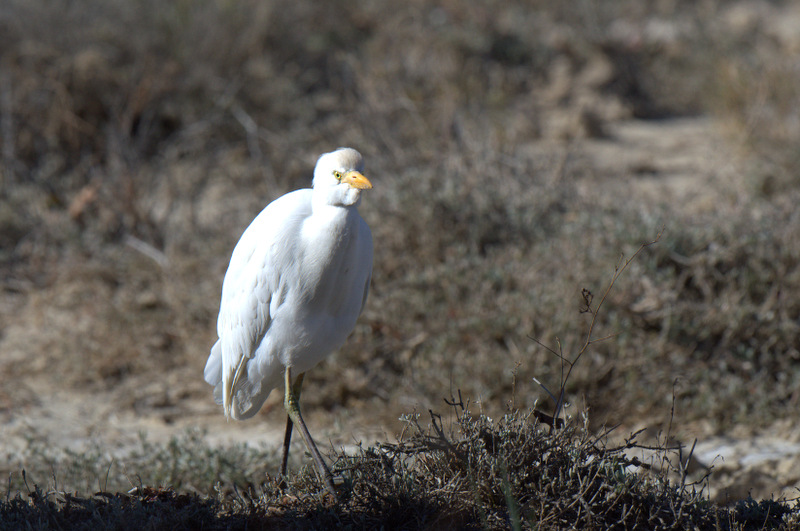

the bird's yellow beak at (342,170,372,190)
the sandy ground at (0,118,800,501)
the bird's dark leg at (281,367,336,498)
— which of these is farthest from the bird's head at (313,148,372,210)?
the sandy ground at (0,118,800,501)

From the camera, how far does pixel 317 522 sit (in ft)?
7.68

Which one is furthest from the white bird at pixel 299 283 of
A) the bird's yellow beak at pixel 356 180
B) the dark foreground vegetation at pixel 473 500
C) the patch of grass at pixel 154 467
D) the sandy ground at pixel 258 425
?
the patch of grass at pixel 154 467

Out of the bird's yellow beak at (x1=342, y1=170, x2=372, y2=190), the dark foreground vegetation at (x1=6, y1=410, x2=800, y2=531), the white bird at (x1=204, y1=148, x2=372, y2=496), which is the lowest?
the dark foreground vegetation at (x1=6, y1=410, x2=800, y2=531)

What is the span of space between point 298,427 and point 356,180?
959 mm

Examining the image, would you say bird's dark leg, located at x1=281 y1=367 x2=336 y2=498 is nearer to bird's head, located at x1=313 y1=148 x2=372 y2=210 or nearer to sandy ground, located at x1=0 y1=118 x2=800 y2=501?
sandy ground, located at x1=0 y1=118 x2=800 y2=501

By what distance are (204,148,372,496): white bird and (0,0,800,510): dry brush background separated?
0.65 m

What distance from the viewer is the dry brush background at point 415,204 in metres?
3.92

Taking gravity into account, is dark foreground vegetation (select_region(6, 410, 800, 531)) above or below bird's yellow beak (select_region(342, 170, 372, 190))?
below

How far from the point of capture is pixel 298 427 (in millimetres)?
2721

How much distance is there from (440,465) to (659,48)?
7201 millimetres

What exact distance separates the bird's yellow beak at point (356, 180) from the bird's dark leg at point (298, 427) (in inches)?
30.4

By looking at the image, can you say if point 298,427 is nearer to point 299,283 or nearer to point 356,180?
point 299,283

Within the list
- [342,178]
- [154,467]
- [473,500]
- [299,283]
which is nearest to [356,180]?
[342,178]

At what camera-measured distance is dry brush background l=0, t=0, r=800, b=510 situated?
3.92 m
